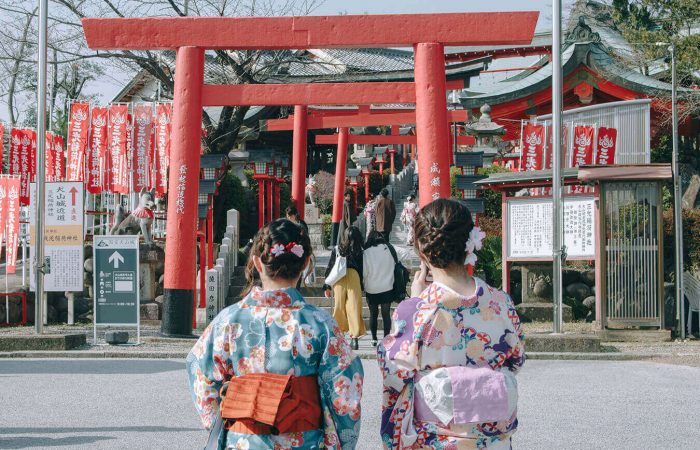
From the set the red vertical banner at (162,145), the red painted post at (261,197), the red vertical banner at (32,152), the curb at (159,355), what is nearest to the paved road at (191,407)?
the curb at (159,355)

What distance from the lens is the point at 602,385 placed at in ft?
33.7

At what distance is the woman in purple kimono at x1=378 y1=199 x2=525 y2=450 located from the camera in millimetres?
3832

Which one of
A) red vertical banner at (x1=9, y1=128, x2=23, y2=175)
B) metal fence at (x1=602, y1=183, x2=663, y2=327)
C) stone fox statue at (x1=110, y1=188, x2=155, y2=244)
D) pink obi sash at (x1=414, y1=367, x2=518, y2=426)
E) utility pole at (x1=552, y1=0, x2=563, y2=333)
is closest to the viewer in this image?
pink obi sash at (x1=414, y1=367, x2=518, y2=426)

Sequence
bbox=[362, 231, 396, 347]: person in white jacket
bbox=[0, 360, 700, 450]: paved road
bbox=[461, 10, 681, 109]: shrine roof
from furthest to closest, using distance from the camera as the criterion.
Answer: bbox=[461, 10, 681, 109]: shrine roof
bbox=[362, 231, 396, 347]: person in white jacket
bbox=[0, 360, 700, 450]: paved road

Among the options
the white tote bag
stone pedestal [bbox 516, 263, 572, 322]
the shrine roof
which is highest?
the shrine roof

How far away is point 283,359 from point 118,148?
1830 centimetres

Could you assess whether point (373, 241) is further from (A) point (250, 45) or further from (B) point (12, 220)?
(B) point (12, 220)

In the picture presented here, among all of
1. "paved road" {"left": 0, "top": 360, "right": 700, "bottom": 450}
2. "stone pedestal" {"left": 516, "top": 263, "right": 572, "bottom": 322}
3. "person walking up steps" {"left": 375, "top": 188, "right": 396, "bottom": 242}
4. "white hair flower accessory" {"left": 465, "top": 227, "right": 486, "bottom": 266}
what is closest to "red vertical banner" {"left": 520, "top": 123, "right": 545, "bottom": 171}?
"person walking up steps" {"left": 375, "top": 188, "right": 396, "bottom": 242}

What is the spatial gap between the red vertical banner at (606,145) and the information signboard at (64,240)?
11.0 metres

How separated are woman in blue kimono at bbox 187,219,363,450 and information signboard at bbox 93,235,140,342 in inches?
407

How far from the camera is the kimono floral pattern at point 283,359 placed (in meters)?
3.81

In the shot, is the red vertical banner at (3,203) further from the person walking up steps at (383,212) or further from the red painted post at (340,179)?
the red painted post at (340,179)

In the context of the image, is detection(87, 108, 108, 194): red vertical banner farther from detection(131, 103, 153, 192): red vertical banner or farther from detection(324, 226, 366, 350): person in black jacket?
detection(324, 226, 366, 350): person in black jacket

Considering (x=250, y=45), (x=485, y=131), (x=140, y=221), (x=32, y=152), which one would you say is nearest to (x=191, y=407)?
(x=250, y=45)
